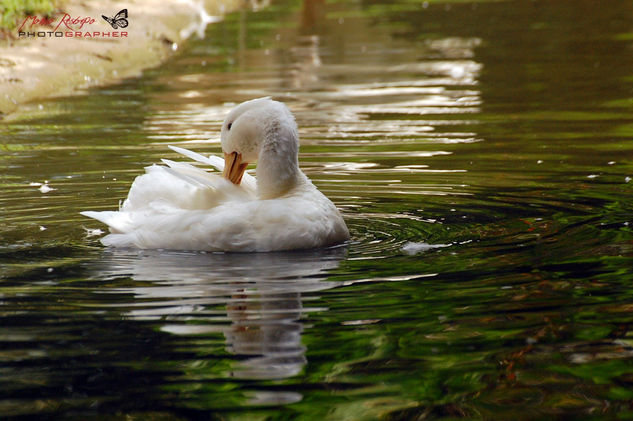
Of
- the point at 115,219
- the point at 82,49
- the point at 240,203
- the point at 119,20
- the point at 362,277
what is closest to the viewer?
the point at 362,277

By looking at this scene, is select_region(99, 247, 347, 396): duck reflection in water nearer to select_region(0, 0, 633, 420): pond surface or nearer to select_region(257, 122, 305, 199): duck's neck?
select_region(0, 0, 633, 420): pond surface

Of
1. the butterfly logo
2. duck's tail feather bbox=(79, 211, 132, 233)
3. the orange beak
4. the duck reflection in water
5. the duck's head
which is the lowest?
the duck reflection in water

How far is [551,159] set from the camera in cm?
973

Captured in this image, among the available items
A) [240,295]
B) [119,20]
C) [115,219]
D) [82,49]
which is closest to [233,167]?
[115,219]

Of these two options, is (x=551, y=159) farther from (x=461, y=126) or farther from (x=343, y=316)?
(x=343, y=316)

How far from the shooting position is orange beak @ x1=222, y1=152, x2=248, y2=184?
730cm

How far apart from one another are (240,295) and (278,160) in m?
1.44

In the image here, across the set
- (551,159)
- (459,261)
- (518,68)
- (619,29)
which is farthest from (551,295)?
(619,29)

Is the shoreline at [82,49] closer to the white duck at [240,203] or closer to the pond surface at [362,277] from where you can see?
the pond surface at [362,277]

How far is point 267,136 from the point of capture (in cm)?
701

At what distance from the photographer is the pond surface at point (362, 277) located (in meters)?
4.32

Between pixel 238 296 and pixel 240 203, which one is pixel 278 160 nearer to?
pixel 240 203

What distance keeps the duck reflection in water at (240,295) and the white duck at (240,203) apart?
0.09 metres

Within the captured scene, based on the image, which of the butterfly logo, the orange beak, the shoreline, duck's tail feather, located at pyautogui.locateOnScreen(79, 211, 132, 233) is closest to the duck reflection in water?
duck's tail feather, located at pyautogui.locateOnScreen(79, 211, 132, 233)
